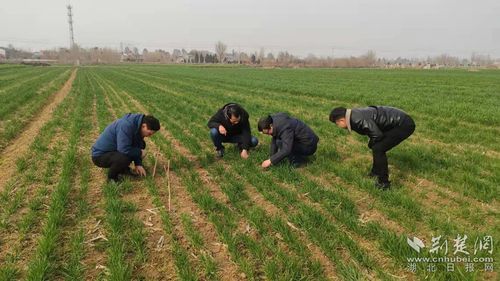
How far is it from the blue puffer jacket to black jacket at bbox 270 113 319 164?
2.44 metres

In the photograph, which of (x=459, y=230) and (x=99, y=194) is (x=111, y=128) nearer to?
(x=99, y=194)

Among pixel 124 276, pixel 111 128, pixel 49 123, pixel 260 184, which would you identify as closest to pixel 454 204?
pixel 260 184

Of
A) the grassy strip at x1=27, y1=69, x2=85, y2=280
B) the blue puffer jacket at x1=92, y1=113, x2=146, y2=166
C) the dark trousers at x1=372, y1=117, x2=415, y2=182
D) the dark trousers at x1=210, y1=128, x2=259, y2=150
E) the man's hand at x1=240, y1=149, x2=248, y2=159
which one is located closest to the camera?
the grassy strip at x1=27, y1=69, x2=85, y2=280

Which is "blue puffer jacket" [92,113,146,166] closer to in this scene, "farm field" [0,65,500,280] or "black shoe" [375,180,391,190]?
"farm field" [0,65,500,280]

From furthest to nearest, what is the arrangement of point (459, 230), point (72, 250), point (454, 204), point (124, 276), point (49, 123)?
point (49, 123)
point (454, 204)
point (459, 230)
point (72, 250)
point (124, 276)

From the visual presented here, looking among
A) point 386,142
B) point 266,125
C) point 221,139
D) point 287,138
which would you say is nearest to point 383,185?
point 386,142

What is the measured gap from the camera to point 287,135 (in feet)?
20.9

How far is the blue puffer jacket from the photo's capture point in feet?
19.1

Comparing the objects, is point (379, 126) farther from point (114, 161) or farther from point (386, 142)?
point (114, 161)

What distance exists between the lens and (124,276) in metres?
3.50

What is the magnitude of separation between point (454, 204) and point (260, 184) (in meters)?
2.98

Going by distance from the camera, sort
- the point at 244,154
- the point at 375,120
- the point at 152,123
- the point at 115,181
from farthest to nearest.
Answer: the point at 244,154, the point at 115,181, the point at 152,123, the point at 375,120


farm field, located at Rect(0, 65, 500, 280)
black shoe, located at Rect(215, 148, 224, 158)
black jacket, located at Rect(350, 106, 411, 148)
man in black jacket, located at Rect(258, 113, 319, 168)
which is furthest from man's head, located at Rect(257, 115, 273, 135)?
black shoe, located at Rect(215, 148, 224, 158)

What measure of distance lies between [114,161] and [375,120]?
444 cm
